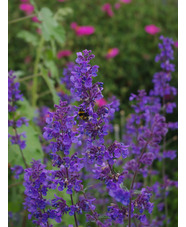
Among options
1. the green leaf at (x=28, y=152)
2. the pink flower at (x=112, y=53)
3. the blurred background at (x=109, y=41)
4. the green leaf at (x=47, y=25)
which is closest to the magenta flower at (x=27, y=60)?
the blurred background at (x=109, y=41)

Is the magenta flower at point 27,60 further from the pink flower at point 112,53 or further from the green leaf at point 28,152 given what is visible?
the green leaf at point 28,152

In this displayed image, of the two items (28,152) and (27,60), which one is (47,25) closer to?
(28,152)

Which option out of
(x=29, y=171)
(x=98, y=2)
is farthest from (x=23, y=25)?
(x=29, y=171)

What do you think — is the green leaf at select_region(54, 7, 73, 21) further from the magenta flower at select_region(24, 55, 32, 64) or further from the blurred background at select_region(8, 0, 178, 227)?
the magenta flower at select_region(24, 55, 32, 64)

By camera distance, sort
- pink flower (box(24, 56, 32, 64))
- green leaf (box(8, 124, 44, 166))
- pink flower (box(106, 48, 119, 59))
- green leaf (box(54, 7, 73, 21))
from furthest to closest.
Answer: pink flower (box(24, 56, 32, 64)) < pink flower (box(106, 48, 119, 59)) < green leaf (box(54, 7, 73, 21)) < green leaf (box(8, 124, 44, 166))

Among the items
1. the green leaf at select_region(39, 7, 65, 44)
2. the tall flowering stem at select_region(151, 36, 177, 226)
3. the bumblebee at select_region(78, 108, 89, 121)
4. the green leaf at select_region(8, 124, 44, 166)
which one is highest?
the green leaf at select_region(39, 7, 65, 44)

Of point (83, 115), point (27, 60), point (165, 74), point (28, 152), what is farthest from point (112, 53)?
point (83, 115)

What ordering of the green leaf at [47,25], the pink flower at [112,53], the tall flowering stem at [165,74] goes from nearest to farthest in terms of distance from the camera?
the tall flowering stem at [165,74] < the green leaf at [47,25] < the pink flower at [112,53]

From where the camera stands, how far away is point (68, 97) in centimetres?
285

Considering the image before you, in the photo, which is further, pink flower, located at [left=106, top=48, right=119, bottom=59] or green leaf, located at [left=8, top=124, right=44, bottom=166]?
pink flower, located at [left=106, top=48, right=119, bottom=59]

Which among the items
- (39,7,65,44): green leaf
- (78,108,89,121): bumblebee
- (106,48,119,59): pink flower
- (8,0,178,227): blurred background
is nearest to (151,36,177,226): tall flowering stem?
(39,7,65,44): green leaf

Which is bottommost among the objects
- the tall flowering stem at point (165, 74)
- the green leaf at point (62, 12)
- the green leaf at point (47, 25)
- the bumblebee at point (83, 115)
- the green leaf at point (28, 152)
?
the bumblebee at point (83, 115)

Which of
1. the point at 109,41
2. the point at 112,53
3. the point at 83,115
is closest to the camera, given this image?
the point at 83,115

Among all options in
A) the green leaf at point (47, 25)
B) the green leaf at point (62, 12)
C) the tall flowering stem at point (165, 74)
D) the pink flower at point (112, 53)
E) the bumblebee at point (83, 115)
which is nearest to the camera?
the bumblebee at point (83, 115)
